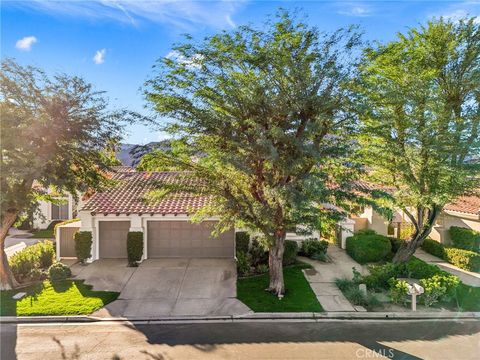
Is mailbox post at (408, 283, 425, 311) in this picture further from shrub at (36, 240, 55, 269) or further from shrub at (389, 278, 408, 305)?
Result: shrub at (36, 240, 55, 269)

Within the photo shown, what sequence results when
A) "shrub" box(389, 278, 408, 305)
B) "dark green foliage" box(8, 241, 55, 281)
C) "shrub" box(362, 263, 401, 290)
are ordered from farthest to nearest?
"dark green foliage" box(8, 241, 55, 281), "shrub" box(362, 263, 401, 290), "shrub" box(389, 278, 408, 305)

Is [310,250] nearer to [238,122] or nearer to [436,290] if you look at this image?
[436,290]

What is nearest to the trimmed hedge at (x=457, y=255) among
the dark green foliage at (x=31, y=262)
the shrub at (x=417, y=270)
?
the shrub at (x=417, y=270)

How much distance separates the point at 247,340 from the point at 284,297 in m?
3.23

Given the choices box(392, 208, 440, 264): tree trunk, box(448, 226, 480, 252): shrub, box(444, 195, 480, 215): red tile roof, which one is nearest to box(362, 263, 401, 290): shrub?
box(392, 208, 440, 264): tree trunk

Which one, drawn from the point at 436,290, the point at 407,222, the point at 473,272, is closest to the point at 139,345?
the point at 436,290

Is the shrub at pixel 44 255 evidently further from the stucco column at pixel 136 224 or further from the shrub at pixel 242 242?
the shrub at pixel 242 242

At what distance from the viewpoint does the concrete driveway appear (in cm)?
1170

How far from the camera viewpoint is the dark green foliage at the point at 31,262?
14680 mm

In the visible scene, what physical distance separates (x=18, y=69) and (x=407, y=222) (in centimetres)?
2242

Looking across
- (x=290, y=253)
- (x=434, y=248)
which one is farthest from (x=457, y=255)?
(x=290, y=253)

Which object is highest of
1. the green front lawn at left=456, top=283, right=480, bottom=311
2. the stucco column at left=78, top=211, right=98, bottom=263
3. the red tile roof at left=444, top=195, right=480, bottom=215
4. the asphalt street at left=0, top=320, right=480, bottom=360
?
the red tile roof at left=444, top=195, right=480, bottom=215

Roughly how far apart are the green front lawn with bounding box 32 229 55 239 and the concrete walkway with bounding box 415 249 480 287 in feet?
77.2

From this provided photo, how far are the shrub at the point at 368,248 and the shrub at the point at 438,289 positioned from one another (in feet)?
14.1
